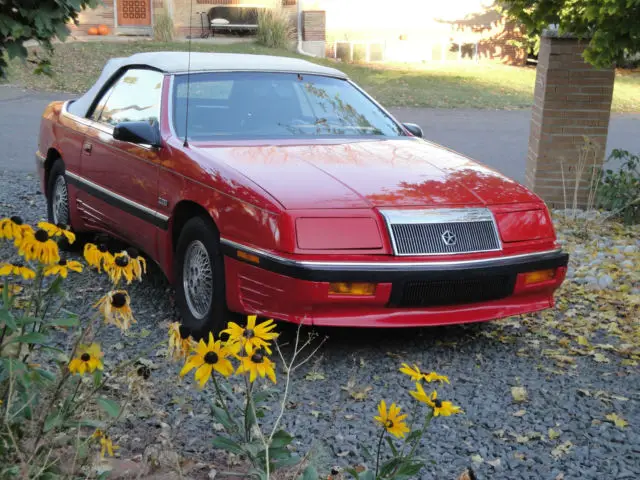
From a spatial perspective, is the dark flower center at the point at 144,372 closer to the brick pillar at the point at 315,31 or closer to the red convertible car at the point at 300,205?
the red convertible car at the point at 300,205

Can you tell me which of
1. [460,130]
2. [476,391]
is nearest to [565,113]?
[476,391]

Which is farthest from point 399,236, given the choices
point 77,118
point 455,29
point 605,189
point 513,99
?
point 455,29

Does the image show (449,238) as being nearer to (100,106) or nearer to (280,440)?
(280,440)

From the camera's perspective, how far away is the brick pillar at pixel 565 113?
363 inches

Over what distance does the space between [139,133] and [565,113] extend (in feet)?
16.6

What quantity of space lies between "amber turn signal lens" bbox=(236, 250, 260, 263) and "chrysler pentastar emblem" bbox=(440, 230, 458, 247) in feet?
3.19

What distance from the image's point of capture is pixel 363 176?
17.2 ft

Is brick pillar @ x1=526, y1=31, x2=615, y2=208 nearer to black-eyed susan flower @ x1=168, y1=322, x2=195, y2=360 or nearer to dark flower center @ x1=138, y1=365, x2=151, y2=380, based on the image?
dark flower center @ x1=138, y1=365, x2=151, y2=380

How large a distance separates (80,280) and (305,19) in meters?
20.7

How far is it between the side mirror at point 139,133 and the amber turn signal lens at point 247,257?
1.20 metres

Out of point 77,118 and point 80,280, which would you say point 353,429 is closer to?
point 80,280

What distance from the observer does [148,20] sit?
27.2 meters

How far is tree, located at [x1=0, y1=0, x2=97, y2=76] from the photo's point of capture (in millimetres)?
4828

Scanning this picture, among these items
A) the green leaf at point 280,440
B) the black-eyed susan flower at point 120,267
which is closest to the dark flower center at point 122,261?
the black-eyed susan flower at point 120,267
